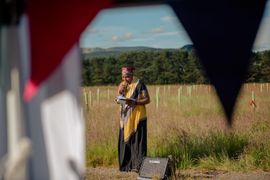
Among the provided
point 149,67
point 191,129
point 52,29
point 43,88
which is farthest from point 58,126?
point 149,67

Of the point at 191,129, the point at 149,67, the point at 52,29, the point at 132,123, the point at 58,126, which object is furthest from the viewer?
the point at 149,67

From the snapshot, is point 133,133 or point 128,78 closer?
point 128,78

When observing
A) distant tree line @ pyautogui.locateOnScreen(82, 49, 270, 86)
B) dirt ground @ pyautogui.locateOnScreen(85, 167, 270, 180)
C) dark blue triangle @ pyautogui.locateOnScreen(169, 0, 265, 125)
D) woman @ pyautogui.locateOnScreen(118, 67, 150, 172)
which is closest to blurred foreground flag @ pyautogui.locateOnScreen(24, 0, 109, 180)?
dark blue triangle @ pyautogui.locateOnScreen(169, 0, 265, 125)

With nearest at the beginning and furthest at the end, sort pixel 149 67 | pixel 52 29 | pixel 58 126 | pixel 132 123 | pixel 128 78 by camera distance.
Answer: pixel 52 29 < pixel 58 126 < pixel 128 78 < pixel 132 123 < pixel 149 67

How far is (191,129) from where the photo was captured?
6.86 metres

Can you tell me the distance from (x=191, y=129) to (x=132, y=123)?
149 cm

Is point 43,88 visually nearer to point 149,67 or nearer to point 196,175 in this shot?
point 196,175

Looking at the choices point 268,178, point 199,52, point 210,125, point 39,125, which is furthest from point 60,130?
point 210,125

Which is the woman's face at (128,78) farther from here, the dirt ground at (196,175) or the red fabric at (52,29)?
the red fabric at (52,29)

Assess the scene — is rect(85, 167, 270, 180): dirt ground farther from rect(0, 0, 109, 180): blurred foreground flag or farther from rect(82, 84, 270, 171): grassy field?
rect(0, 0, 109, 180): blurred foreground flag

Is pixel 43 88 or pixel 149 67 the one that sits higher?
pixel 43 88

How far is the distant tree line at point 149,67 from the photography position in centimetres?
767

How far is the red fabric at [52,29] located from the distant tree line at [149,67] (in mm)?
6044

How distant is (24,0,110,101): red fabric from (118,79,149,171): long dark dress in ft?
12.9
